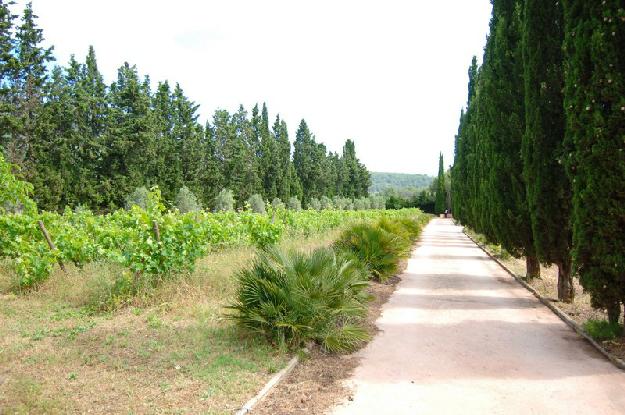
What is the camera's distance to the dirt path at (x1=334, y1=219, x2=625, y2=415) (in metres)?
4.86

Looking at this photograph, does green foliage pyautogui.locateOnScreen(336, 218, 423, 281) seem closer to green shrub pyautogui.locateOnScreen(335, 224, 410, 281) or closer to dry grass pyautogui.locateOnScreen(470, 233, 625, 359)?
green shrub pyautogui.locateOnScreen(335, 224, 410, 281)

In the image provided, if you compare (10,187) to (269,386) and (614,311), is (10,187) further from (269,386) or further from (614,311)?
(614,311)

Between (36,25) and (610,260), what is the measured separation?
142 ft

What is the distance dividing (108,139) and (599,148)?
40.7 m

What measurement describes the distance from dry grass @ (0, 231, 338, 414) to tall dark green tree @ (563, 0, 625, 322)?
15.0ft

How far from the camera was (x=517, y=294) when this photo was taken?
11766 millimetres

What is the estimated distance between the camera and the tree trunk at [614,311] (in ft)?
23.2

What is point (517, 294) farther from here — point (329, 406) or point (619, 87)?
point (329, 406)

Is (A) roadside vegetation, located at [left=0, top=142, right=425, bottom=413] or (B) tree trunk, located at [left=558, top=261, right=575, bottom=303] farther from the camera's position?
(B) tree trunk, located at [left=558, top=261, right=575, bottom=303]

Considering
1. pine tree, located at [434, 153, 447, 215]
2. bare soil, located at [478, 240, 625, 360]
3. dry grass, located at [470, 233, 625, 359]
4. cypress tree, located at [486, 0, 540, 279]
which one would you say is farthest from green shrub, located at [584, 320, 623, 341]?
pine tree, located at [434, 153, 447, 215]

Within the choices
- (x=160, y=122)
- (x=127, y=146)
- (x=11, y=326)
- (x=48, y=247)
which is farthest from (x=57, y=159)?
(x=11, y=326)

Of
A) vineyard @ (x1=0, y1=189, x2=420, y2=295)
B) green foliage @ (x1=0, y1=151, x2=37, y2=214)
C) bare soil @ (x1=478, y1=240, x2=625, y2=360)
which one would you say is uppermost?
green foliage @ (x1=0, y1=151, x2=37, y2=214)

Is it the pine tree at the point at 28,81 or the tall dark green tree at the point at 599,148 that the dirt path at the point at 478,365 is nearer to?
the tall dark green tree at the point at 599,148

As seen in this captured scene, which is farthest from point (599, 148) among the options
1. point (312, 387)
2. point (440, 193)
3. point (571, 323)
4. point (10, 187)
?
point (440, 193)
